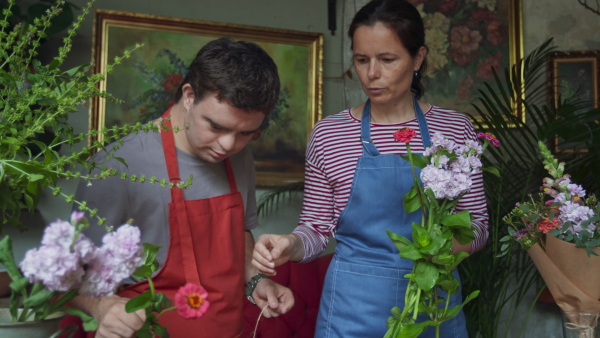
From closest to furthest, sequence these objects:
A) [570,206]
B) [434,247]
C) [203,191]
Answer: [434,247] → [570,206] → [203,191]

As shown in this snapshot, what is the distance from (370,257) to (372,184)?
8.0 inches

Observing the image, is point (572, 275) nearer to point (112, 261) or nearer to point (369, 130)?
point (369, 130)

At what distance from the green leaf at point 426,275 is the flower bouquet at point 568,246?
0.38m

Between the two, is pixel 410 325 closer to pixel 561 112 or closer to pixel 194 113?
pixel 194 113

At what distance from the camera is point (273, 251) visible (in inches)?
61.5

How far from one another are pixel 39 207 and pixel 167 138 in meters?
1.42

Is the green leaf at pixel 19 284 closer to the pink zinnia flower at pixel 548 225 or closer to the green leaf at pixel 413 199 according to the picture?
the green leaf at pixel 413 199

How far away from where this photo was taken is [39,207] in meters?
2.83

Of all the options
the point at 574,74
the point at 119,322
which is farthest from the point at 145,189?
the point at 574,74

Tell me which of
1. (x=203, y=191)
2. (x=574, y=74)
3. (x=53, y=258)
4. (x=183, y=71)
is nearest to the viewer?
(x=53, y=258)

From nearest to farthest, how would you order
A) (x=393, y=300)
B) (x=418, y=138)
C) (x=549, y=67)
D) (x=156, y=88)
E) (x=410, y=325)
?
(x=410, y=325)
(x=393, y=300)
(x=418, y=138)
(x=156, y=88)
(x=549, y=67)

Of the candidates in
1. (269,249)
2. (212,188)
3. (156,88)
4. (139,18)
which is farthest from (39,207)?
(269,249)

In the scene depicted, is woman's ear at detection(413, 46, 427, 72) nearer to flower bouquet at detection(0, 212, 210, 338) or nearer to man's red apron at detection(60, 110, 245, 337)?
man's red apron at detection(60, 110, 245, 337)

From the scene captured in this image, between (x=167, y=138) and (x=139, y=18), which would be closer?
(x=167, y=138)
